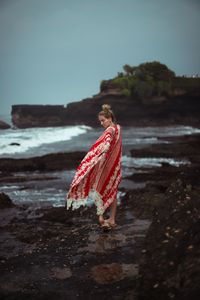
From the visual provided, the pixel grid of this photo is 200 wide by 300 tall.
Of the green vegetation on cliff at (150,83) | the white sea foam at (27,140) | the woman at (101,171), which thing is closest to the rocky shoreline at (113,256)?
the woman at (101,171)

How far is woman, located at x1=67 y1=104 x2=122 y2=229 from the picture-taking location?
19.2 ft

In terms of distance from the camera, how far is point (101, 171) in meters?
6.00

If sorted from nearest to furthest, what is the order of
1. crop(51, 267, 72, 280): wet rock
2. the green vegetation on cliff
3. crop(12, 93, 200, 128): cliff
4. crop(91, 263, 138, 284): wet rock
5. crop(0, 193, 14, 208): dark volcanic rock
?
crop(91, 263, 138, 284): wet rock < crop(51, 267, 72, 280): wet rock < crop(0, 193, 14, 208): dark volcanic rock < the green vegetation on cliff < crop(12, 93, 200, 128): cliff

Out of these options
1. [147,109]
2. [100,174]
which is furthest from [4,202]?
[147,109]

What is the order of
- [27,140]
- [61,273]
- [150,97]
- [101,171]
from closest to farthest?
[61,273] → [101,171] → [27,140] → [150,97]

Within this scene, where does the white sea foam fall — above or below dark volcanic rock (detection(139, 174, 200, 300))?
below

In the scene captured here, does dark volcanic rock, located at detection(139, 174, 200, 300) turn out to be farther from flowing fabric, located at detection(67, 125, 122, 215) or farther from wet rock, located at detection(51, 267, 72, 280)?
flowing fabric, located at detection(67, 125, 122, 215)

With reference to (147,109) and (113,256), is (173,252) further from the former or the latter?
(147,109)

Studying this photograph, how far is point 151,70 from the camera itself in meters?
72.3

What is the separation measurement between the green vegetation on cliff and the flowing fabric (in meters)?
62.2

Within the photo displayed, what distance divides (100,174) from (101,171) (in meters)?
0.05

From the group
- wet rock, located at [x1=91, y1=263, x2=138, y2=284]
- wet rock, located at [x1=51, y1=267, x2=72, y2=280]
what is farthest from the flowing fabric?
wet rock, located at [x1=91, y1=263, x2=138, y2=284]

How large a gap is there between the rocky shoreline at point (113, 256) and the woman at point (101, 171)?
0.56m

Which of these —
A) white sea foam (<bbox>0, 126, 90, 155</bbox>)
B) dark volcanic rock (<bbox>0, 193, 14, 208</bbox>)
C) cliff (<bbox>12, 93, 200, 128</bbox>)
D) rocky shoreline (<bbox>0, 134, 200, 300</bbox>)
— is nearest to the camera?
rocky shoreline (<bbox>0, 134, 200, 300</bbox>)
